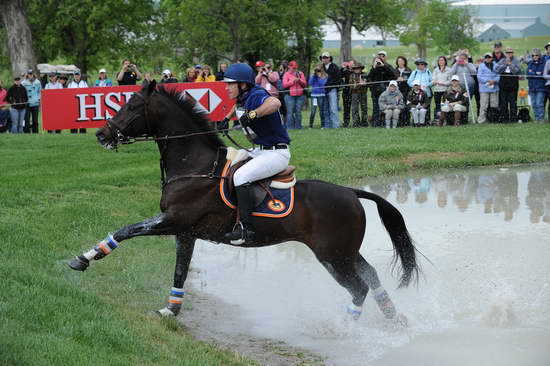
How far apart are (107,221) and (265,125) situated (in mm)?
4711

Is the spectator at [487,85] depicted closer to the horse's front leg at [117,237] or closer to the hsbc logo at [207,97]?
the hsbc logo at [207,97]

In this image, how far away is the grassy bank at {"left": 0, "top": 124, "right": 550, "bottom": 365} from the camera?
648 cm

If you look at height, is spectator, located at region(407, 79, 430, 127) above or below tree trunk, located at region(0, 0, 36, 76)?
below

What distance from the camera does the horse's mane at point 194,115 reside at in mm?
8367

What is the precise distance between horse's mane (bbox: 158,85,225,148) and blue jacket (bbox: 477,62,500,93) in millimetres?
15699

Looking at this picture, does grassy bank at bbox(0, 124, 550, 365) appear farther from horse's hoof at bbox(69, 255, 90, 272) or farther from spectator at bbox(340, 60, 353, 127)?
spectator at bbox(340, 60, 353, 127)

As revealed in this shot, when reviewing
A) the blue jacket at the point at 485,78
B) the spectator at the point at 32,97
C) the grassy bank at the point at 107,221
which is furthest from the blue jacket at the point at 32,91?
the blue jacket at the point at 485,78

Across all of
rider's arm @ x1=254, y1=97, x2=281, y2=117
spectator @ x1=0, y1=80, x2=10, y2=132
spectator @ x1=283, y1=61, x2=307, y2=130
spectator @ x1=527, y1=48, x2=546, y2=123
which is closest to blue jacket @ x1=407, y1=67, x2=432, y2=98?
spectator @ x1=527, y1=48, x2=546, y2=123

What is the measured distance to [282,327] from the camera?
8219mm

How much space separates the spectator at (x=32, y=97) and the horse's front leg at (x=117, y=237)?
17.8m

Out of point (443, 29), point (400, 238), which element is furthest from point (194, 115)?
point (443, 29)

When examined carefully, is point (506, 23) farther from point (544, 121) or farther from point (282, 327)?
point (282, 327)

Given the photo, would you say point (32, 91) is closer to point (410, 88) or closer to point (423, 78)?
point (410, 88)

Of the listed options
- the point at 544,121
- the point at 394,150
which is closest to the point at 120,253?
the point at 394,150
